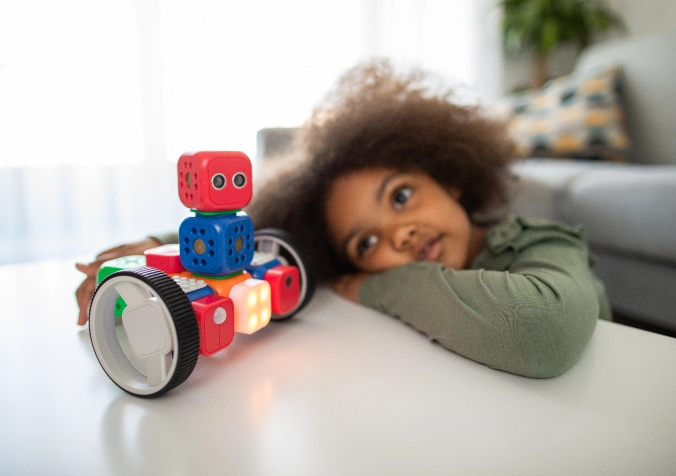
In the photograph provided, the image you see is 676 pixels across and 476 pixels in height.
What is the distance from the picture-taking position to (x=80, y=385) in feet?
1.68

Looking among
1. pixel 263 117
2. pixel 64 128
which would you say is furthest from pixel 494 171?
pixel 64 128

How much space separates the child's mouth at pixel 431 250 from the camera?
2.84 feet

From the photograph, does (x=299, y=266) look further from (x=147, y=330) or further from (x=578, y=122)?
(x=578, y=122)

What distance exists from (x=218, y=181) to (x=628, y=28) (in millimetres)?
2879

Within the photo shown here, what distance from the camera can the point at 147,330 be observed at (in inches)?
18.3

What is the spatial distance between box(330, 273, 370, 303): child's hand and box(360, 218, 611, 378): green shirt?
0.16ft

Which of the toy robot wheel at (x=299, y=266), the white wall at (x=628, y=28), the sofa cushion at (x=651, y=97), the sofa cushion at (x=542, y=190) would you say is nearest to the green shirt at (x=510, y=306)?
→ the toy robot wheel at (x=299, y=266)

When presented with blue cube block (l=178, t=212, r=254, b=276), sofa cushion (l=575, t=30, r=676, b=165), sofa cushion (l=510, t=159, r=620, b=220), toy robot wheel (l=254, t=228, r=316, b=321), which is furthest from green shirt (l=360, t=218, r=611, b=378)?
sofa cushion (l=575, t=30, r=676, b=165)

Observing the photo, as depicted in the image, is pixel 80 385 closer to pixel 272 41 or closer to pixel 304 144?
pixel 304 144

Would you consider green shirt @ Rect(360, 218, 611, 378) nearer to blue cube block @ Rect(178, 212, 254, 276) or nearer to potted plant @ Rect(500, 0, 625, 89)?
blue cube block @ Rect(178, 212, 254, 276)

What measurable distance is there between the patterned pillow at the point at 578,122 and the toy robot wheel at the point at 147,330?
137cm

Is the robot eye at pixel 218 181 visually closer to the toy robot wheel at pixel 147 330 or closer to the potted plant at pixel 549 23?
the toy robot wheel at pixel 147 330

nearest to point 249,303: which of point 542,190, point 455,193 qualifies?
point 455,193

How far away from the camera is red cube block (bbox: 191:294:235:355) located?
1.58 ft
